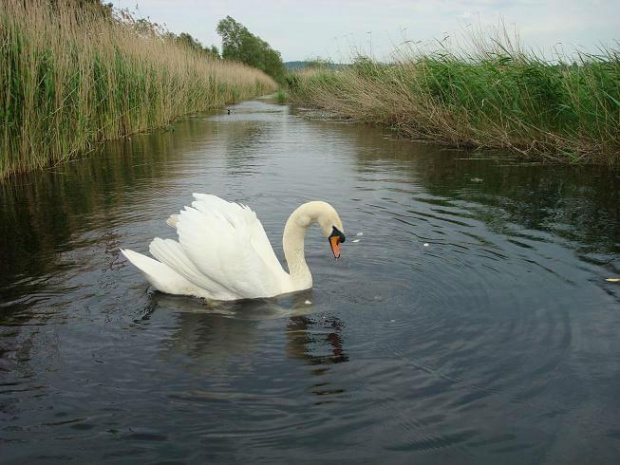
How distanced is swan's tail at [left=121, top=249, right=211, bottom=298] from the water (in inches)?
3.4

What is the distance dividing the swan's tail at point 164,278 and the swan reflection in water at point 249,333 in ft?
0.20

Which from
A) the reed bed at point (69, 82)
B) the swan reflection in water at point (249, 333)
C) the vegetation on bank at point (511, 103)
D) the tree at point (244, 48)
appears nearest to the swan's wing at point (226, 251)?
the swan reflection in water at point (249, 333)

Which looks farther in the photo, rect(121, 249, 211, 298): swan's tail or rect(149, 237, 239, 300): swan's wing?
rect(121, 249, 211, 298): swan's tail

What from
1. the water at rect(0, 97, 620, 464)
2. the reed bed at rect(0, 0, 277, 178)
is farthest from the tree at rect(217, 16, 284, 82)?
the water at rect(0, 97, 620, 464)

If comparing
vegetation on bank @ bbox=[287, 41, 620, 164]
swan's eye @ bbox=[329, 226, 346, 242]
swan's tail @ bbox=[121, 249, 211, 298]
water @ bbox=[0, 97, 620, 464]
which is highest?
vegetation on bank @ bbox=[287, 41, 620, 164]

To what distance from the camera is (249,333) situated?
13.4 feet

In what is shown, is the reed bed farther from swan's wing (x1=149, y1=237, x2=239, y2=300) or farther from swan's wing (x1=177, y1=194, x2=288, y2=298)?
swan's wing (x1=177, y1=194, x2=288, y2=298)

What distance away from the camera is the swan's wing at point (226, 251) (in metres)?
4.38

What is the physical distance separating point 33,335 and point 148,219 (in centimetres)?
306

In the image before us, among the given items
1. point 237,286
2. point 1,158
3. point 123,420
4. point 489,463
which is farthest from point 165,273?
point 1,158

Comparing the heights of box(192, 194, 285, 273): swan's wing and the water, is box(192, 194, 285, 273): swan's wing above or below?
above

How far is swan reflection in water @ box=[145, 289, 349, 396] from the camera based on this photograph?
3.66 m

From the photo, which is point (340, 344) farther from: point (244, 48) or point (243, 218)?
point (244, 48)

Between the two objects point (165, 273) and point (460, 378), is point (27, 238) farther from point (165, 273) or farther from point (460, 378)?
point (460, 378)
